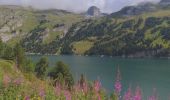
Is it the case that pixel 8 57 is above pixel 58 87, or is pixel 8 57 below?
below

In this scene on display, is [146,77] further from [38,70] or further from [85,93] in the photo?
[85,93]

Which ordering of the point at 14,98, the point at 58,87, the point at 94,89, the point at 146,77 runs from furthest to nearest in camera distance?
the point at 146,77 < the point at 58,87 < the point at 94,89 < the point at 14,98

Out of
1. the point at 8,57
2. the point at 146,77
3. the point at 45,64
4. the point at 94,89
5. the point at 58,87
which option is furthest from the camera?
the point at 146,77

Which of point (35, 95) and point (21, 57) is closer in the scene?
point (35, 95)

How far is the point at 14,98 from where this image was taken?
11750mm

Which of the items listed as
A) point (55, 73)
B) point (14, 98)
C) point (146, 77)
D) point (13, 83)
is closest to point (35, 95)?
point (14, 98)

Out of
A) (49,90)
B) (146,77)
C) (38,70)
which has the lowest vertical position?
(146,77)

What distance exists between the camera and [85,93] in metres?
13.5

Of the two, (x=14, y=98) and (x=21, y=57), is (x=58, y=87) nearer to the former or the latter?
(x=14, y=98)

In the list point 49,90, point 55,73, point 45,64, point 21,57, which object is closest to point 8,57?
point 21,57

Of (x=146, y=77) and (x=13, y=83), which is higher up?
(x=13, y=83)

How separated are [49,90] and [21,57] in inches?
3802

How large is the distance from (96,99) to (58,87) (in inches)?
95.7

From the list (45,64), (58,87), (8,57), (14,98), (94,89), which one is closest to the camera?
(14,98)
